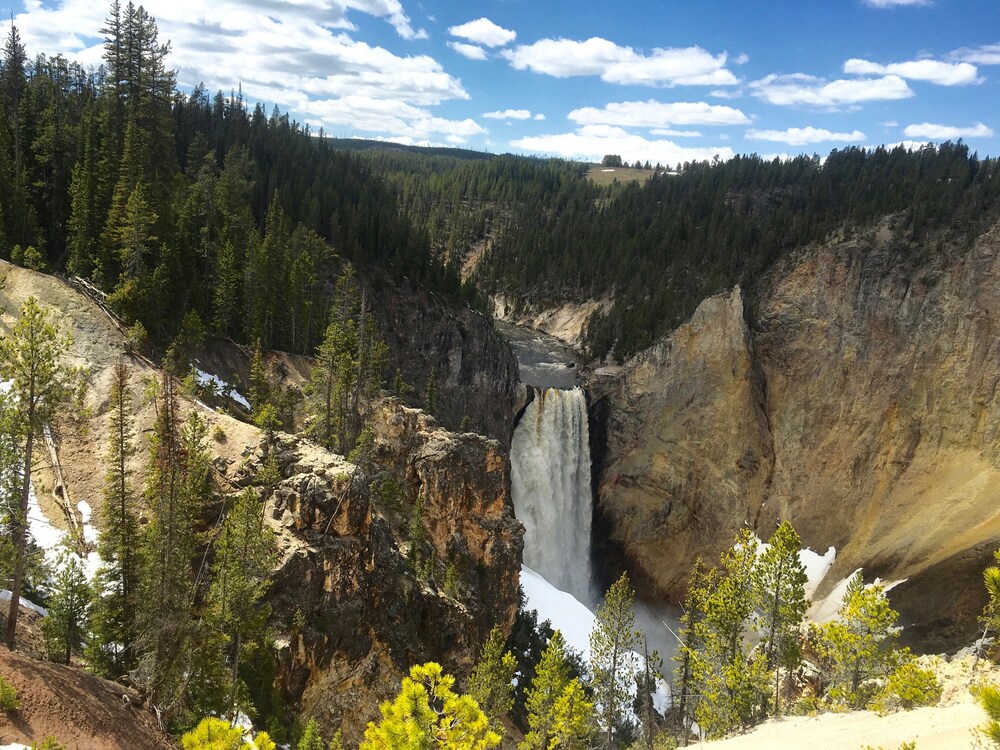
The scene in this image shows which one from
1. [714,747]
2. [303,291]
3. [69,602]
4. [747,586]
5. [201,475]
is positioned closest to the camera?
[69,602]

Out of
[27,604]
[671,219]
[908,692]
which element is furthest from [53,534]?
[671,219]

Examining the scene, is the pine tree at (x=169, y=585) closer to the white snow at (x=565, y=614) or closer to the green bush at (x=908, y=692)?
the green bush at (x=908, y=692)

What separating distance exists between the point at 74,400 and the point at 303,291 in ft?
71.4

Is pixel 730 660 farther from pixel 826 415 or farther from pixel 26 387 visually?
pixel 826 415

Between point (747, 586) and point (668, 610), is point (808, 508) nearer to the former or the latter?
point (668, 610)

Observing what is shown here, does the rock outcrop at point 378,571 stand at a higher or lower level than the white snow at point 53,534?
lower

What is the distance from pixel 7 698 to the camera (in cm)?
1380

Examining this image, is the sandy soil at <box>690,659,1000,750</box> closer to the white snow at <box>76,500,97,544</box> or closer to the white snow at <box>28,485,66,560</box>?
the white snow at <box>76,500,97,544</box>

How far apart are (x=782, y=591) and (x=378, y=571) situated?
16493 millimetres

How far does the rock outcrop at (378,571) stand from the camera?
26.0 m

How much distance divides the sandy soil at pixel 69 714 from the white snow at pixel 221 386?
843 inches

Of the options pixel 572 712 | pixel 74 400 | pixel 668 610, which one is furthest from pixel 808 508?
pixel 74 400

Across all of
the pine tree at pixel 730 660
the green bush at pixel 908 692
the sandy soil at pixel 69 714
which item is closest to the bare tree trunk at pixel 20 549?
the sandy soil at pixel 69 714

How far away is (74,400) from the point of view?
30078 mm
